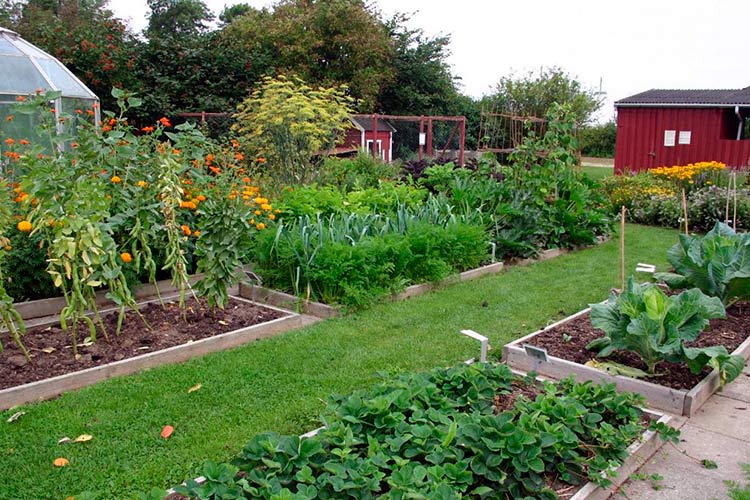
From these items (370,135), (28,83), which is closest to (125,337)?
(28,83)

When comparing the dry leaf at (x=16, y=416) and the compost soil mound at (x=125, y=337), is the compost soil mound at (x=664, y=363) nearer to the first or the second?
the compost soil mound at (x=125, y=337)

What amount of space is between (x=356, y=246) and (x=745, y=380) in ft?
11.5

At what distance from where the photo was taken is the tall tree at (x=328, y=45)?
22484 mm

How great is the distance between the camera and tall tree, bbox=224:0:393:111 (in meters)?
22.5

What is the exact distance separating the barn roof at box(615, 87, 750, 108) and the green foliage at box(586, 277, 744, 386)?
19.7 metres

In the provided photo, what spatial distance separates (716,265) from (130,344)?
5013 mm

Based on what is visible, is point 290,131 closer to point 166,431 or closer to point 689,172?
point 166,431

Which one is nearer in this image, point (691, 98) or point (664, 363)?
point (664, 363)

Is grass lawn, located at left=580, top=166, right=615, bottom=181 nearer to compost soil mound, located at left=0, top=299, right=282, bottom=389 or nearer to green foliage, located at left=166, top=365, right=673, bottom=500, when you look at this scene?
compost soil mound, located at left=0, top=299, right=282, bottom=389

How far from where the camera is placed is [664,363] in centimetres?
483

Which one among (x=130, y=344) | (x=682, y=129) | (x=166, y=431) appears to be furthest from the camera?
(x=682, y=129)

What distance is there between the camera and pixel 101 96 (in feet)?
62.2

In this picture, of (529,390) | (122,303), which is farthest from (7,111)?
(529,390)

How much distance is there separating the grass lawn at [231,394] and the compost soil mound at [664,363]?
0.39 meters
